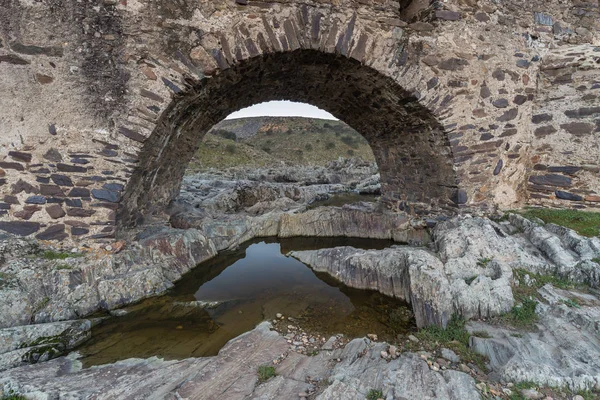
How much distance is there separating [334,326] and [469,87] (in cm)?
543

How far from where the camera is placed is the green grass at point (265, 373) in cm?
279

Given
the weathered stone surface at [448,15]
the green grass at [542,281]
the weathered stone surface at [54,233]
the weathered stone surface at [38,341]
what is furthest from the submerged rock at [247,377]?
the weathered stone surface at [448,15]

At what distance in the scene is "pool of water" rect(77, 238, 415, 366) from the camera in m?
3.60

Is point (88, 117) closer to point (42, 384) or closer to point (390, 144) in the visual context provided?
point (42, 384)

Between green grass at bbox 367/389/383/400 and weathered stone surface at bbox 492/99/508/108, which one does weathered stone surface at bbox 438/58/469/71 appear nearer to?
weathered stone surface at bbox 492/99/508/108

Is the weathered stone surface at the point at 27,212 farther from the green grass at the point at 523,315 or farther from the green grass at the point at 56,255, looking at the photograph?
the green grass at the point at 523,315

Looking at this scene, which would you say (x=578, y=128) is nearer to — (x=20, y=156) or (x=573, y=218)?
(x=573, y=218)

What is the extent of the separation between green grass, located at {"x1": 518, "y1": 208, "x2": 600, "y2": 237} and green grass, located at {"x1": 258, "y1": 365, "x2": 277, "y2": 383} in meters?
5.28

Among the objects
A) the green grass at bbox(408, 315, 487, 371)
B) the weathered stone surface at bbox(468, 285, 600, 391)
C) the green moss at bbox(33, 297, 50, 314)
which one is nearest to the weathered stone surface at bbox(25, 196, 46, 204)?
the green moss at bbox(33, 297, 50, 314)

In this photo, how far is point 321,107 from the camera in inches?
337

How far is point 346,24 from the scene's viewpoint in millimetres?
5023

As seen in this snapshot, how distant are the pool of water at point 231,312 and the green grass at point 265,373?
2.77 feet

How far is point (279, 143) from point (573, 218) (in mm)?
43407

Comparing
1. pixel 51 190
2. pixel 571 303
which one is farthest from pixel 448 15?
pixel 51 190
